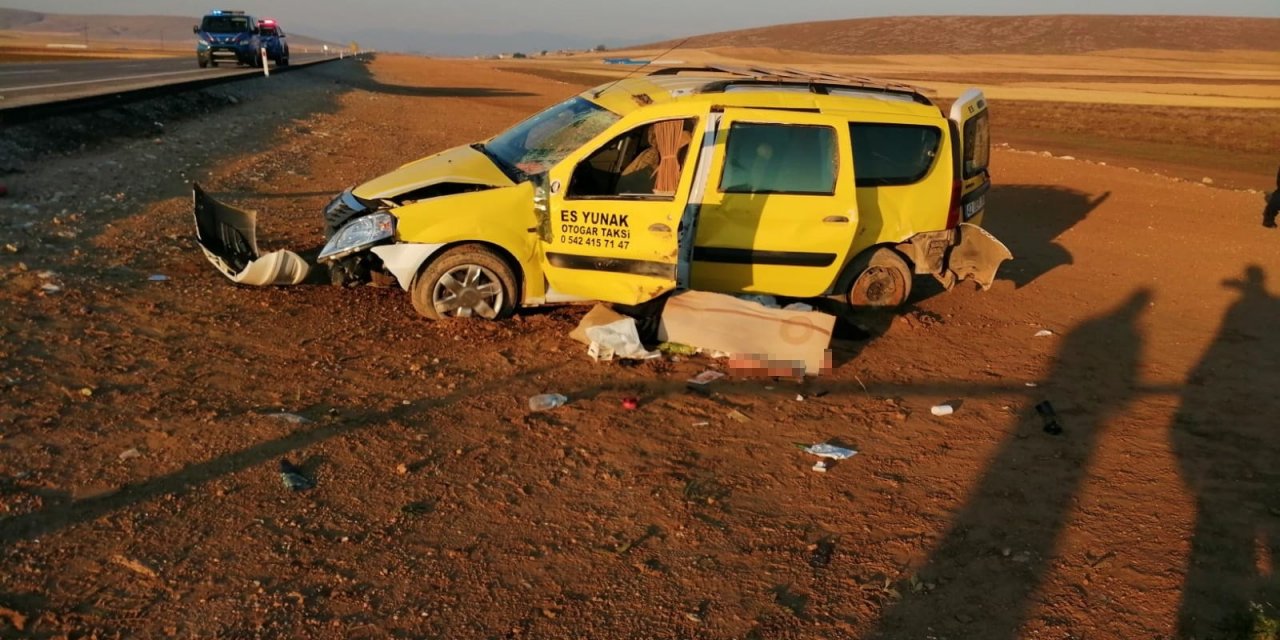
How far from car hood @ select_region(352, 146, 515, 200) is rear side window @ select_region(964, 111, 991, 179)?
12.8ft

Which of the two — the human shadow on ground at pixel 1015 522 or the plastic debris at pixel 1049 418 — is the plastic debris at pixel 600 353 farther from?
the plastic debris at pixel 1049 418

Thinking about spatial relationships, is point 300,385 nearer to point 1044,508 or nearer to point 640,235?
point 640,235

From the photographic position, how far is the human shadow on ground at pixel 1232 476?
369 centimetres

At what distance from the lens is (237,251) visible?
7.09 m

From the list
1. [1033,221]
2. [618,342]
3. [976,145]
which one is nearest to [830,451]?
[618,342]

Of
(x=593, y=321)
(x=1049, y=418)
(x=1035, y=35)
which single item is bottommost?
(x=1049, y=418)

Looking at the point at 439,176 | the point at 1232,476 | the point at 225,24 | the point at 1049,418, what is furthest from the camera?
the point at 225,24

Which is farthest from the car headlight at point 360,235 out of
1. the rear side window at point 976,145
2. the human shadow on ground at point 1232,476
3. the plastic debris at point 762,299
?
the human shadow on ground at point 1232,476

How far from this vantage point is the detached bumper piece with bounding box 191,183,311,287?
641 cm

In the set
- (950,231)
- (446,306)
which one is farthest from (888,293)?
(446,306)

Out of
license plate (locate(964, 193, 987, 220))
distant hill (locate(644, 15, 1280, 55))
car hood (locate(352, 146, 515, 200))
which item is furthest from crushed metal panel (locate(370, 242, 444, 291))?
distant hill (locate(644, 15, 1280, 55))

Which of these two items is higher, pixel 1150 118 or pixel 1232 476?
pixel 1150 118

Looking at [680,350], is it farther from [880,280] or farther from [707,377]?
[880,280]

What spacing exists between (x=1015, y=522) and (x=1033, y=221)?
8.96m
